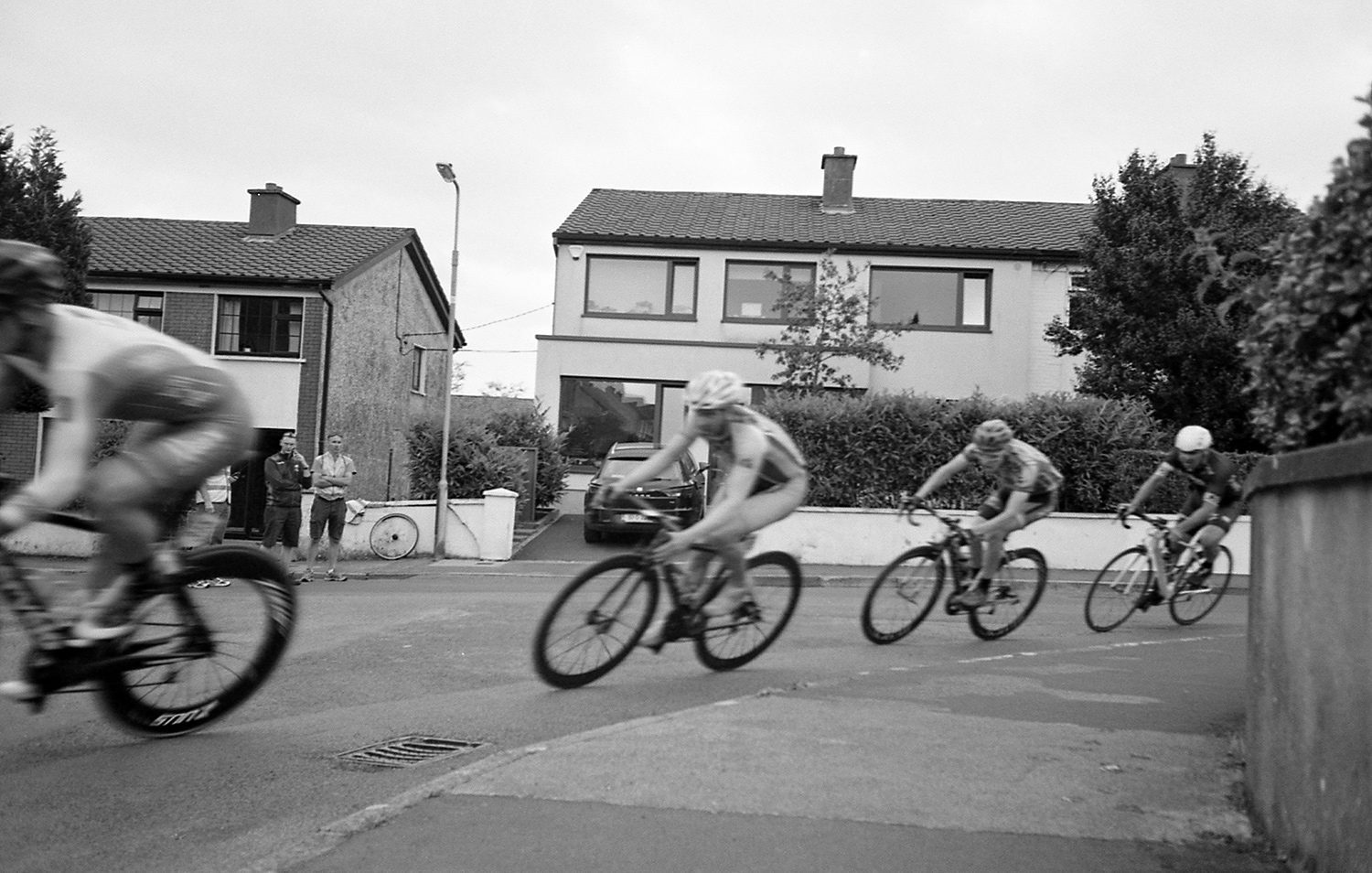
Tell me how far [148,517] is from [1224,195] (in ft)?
75.6

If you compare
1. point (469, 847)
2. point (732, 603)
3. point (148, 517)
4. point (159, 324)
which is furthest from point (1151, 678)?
point (159, 324)

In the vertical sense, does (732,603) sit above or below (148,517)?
below

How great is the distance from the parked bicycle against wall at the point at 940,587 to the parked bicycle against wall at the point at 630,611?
5.15ft

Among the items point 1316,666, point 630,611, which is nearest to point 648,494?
point 630,611

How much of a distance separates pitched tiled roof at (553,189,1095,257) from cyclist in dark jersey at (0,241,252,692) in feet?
81.4

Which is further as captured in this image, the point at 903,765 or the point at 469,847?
the point at 903,765

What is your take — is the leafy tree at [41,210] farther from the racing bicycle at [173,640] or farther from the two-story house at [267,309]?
the racing bicycle at [173,640]

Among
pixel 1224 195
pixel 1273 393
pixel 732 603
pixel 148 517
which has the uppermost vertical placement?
pixel 1224 195

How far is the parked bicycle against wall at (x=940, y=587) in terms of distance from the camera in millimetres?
8672

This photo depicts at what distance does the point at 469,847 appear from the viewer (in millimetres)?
3748

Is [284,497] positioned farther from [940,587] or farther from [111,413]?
[111,413]

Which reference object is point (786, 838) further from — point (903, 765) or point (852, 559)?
point (852, 559)

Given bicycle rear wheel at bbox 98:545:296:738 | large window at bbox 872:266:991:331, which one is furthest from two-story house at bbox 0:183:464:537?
bicycle rear wheel at bbox 98:545:296:738

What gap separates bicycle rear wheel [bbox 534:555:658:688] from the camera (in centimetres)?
626
